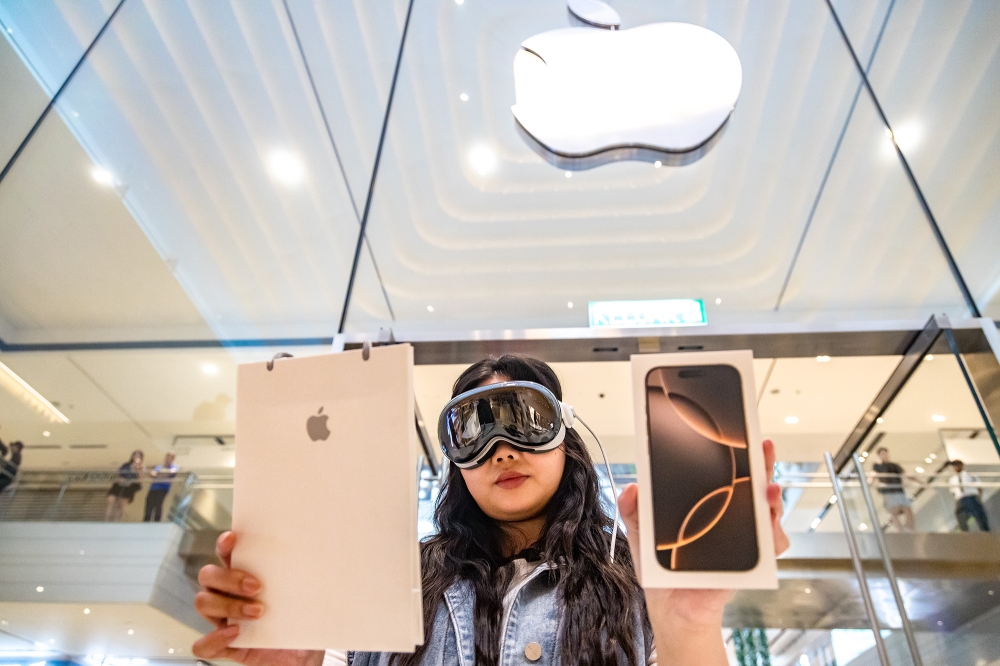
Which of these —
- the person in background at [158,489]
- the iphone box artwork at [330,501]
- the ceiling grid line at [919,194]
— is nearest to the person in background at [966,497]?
the ceiling grid line at [919,194]

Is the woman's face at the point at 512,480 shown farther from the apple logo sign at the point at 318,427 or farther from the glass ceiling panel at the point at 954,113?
the glass ceiling panel at the point at 954,113

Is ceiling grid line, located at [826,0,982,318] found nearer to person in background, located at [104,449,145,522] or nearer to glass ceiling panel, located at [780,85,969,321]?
glass ceiling panel, located at [780,85,969,321]

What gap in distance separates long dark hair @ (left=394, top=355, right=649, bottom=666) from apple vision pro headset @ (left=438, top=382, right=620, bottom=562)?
75 millimetres


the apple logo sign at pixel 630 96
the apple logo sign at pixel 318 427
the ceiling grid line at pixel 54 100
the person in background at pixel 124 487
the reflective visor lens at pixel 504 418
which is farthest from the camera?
the apple logo sign at pixel 630 96

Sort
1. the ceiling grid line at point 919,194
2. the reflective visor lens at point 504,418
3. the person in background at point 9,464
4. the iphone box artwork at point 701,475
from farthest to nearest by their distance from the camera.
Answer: the ceiling grid line at point 919,194, the person in background at point 9,464, the reflective visor lens at point 504,418, the iphone box artwork at point 701,475

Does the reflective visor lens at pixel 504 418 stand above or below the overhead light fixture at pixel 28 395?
below

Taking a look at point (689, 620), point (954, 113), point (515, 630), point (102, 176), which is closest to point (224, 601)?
point (515, 630)

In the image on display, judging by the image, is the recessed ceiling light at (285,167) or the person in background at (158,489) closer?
the person in background at (158,489)

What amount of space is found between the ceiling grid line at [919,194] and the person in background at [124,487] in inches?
131

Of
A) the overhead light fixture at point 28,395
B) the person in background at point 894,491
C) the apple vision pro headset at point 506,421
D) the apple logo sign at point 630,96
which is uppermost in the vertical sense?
the apple logo sign at point 630,96

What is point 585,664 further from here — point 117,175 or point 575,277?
point 117,175

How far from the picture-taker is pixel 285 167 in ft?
9.77

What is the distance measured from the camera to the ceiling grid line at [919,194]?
2.57m

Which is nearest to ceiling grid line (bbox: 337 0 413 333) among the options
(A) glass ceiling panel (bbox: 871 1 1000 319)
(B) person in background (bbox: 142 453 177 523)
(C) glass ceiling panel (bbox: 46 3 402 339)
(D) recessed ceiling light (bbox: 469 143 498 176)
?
(C) glass ceiling panel (bbox: 46 3 402 339)
